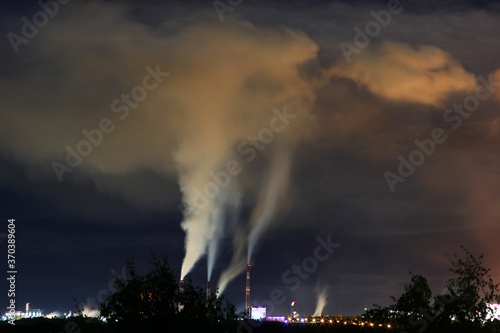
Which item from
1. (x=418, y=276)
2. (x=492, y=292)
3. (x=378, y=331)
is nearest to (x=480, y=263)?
(x=492, y=292)

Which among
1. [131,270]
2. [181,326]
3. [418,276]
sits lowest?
[181,326]

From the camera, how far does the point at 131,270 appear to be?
1902 inches

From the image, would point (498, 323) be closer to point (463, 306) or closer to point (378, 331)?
point (463, 306)

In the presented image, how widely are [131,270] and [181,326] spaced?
5.16 meters

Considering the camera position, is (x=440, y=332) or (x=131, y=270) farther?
(x=440, y=332)

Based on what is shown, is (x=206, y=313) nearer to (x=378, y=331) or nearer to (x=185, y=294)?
(x=185, y=294)

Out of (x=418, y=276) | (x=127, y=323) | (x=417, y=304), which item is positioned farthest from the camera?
(x=418, y=276)

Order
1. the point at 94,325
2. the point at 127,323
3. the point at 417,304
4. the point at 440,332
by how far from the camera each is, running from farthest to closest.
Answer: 1. the point at 417,304
2. the point at 440,332
3. the point at 94,325
4. the point at 127,323

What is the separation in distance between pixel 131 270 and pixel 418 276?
129477 millimetres

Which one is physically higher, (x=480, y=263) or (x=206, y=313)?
(x=480, y=263)

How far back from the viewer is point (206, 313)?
161 ft

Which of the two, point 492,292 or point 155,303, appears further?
point 492,292

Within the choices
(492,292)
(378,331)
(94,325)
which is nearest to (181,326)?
(94,325)

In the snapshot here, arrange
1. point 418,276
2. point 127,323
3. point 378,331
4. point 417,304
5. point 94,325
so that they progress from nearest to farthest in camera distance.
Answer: point 127,323 < point 94,325 < point 417,304 < point 378,331 < point 418,276
